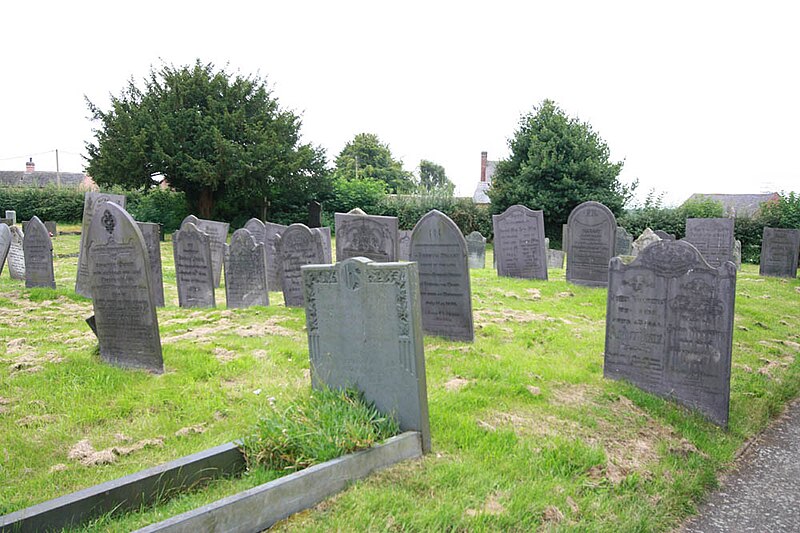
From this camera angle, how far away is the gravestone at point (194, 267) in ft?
30.5

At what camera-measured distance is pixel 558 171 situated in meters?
27.0

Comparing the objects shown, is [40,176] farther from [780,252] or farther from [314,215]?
[780,252]

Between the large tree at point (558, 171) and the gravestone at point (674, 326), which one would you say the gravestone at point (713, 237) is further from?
the gravestone at point (674, 326)

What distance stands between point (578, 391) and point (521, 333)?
222 centimetres

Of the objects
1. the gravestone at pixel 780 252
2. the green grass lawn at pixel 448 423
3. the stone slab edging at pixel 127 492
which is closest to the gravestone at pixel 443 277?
the green grass lawn at pixel 448 423

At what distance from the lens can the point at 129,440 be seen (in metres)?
4.04

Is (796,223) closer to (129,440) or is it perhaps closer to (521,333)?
(521,333)

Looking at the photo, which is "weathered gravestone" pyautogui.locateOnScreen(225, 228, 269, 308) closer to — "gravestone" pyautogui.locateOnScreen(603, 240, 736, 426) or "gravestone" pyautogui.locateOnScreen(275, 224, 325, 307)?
"gravestone" pyautogui.locateOnScreen(275, 224, 325, 307)

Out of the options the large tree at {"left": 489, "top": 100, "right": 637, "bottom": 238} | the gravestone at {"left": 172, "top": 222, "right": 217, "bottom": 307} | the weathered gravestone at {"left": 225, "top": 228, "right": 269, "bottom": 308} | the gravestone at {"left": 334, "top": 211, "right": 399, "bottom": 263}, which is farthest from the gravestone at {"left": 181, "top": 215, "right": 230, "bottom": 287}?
the large tree at {"left": 489, "top": 100, "right": 637, "bottom": 238}

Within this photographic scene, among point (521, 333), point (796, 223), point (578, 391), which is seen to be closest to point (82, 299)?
point (521, 333)

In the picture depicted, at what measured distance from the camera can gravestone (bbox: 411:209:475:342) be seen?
22.6 ft

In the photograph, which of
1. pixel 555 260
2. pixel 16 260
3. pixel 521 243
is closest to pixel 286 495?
pixel 521 243

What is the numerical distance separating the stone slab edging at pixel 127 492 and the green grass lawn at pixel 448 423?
4.5 inches

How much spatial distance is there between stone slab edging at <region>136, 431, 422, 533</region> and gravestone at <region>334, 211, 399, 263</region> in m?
4.77
